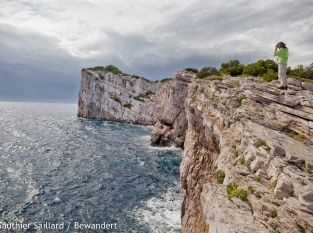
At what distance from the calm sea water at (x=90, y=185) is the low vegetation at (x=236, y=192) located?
14117 millimetres

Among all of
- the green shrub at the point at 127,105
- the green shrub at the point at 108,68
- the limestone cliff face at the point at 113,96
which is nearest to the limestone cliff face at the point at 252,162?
the limestone cliff face at the point at 113,96

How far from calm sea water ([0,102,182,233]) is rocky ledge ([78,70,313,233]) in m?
6.81

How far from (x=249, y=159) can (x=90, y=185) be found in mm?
29066

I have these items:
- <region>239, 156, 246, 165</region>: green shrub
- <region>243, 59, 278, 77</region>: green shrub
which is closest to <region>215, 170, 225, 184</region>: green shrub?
<region>239, 156, 246, 165</region>: green shrub

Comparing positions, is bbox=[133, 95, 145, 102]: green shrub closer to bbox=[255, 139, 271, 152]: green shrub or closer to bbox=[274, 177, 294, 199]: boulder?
bbox=[255, 139, 271, 152]: green shrub

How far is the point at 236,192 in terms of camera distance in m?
13.7

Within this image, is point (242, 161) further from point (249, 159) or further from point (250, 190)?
point (250, 190)

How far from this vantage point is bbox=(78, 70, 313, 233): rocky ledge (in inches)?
442

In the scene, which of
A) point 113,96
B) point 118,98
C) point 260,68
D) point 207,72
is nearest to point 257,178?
point 260,68

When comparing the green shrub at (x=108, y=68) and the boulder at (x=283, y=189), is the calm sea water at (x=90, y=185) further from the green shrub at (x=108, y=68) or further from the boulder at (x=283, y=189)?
the green shrub at (x=108, y=68)

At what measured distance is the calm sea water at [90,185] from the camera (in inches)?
1099

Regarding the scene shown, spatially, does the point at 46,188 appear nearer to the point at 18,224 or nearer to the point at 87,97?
the point at 18,224

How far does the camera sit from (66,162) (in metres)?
49.5

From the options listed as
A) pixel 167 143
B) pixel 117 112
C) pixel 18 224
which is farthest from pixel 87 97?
pixel 18 224
